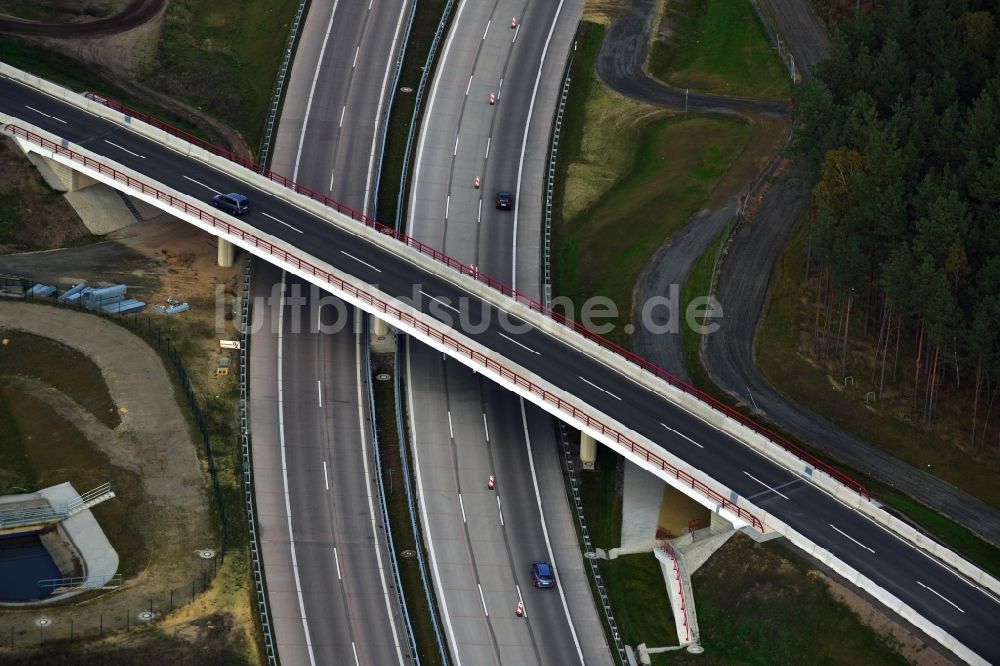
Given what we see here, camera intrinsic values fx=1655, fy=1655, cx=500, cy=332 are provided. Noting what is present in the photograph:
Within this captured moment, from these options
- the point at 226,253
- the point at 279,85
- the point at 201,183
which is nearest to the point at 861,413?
the point at 226,253

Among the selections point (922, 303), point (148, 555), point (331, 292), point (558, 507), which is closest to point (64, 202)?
point (331, 292)

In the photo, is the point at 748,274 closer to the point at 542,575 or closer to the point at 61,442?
the point at 542,575

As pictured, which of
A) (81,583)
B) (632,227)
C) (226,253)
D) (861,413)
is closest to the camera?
(81,583)

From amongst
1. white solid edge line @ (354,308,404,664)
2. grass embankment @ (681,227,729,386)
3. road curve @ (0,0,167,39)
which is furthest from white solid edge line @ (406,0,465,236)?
road curve @ (0,0,167,39)

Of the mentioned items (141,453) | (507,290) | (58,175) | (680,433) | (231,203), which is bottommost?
(141,453)

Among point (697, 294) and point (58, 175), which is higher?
point (58, 175)

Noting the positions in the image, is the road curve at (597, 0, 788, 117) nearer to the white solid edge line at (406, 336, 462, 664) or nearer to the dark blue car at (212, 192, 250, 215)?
the white solid edge line at (406, 336, 462, 664)
